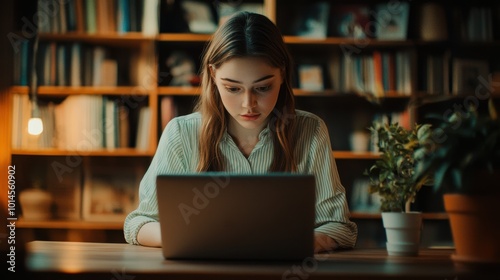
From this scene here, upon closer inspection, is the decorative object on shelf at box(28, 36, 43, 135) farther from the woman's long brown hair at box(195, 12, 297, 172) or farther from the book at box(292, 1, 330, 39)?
the woman's long brown hair at box(195, 12, 297, 172)

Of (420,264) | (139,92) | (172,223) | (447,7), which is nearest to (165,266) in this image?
(172,223)

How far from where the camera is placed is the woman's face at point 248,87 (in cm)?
171

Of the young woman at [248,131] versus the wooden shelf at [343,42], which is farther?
the wooden shelf at [343,42]

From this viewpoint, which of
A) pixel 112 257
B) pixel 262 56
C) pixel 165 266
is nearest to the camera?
pixel 165 266

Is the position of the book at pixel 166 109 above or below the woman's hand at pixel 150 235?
above

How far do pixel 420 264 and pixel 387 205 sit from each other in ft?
0.70

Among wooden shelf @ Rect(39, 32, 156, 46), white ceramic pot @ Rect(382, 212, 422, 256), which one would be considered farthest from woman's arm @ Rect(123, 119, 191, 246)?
wooden shelf @ Rect(39, 32, 156, 46)

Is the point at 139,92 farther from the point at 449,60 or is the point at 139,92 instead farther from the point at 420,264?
the point at 420,264

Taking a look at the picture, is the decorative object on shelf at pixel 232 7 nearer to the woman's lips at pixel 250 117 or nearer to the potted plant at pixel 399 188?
the woman's lips at pixel 250 117

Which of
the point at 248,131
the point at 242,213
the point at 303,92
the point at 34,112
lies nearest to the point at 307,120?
the point at 248,131

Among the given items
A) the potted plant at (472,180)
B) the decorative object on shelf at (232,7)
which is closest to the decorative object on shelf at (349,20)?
the decorative object on shelf at (232,7)

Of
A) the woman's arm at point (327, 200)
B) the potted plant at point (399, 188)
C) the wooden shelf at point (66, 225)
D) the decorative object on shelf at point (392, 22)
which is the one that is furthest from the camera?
the decorative object on shelf at point (392, 22)

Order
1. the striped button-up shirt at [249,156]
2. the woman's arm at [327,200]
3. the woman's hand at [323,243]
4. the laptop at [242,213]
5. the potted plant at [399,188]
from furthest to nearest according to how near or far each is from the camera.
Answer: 1. the striped button-up shirt at [249,156]
2. the woman's arm at [327,200]
3. the woman's hand at [323,243]
4. the potted plant at [399,188]
5. the laptop at [242,213]

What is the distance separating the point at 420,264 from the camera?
3.96 ft
